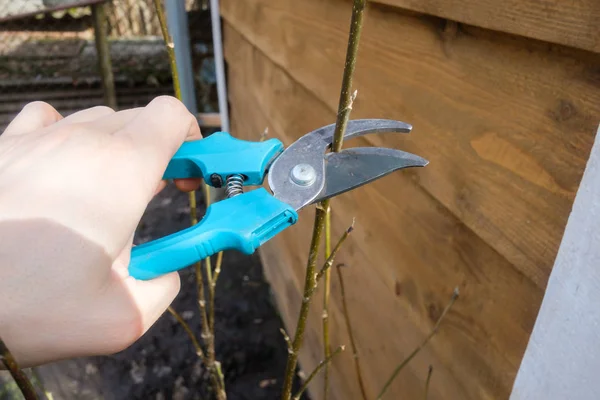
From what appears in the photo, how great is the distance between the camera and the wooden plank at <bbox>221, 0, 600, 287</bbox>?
24.3 inches

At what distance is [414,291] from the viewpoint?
43.2 inches

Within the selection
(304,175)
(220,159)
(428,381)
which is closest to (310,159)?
(304,175)

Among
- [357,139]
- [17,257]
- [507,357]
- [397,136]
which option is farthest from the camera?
[357,139]

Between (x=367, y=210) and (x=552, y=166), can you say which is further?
(x=367, y=210)

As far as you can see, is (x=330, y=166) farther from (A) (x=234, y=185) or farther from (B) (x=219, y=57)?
(B) (x=219, y=57)

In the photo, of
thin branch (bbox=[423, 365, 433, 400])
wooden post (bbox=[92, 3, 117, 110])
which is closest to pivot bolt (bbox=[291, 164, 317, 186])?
thin branch (bbox=[423, 365, 433, 400])

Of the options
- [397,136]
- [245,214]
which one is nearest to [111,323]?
→ [245,214]

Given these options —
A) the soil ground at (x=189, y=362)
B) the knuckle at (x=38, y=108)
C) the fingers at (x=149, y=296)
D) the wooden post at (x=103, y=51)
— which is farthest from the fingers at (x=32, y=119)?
the wooden post at (x=103, y=51)

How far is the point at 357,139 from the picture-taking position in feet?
4.15

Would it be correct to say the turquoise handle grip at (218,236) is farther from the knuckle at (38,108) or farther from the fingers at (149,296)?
the knuckle at (38,108)

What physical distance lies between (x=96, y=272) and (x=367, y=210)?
33.5 inches

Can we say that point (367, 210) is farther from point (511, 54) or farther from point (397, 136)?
point (511, 54)

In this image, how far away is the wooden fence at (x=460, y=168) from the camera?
0.63m

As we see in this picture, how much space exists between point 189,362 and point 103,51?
113 inches
